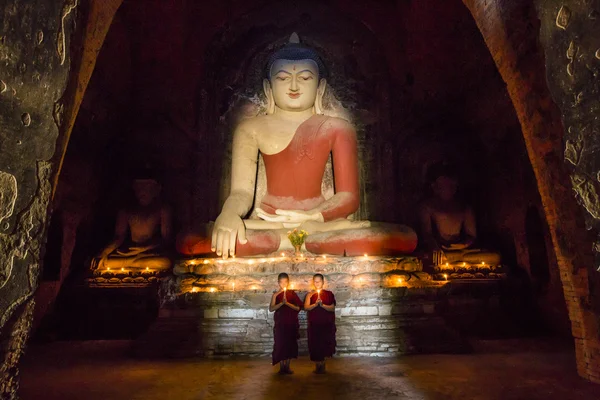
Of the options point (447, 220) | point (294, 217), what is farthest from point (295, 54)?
point (447, 220)

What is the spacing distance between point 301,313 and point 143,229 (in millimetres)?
3670

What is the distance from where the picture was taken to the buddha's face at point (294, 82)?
6.97 meters

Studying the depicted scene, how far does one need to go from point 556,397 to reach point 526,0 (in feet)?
8.76

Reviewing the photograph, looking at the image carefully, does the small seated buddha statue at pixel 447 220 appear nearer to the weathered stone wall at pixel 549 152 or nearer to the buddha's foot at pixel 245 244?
the buddha's foot at pixel 245 244

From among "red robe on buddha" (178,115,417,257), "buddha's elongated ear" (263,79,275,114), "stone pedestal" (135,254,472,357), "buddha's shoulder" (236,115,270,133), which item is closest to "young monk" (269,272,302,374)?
"stone pedestal" (135,254,472,357)

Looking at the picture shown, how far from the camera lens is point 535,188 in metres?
6.34

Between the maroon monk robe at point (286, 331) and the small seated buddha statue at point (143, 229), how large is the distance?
3387 mm


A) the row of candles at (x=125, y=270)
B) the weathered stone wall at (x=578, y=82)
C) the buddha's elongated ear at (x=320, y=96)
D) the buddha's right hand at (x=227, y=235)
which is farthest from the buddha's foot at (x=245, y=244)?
the weathered stone wall at (x=578, y=82)

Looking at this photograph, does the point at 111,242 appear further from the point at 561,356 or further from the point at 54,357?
the point at 561,356

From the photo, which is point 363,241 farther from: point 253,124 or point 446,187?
point 253,124

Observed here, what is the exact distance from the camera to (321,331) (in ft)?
12.1

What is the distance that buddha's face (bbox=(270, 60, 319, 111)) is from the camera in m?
6.97

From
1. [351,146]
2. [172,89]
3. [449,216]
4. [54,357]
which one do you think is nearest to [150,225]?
[172,89]

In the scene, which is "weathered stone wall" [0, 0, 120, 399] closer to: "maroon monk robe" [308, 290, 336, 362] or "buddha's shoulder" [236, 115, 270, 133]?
"maroon monk robe" [308, 290, 336, 362]
